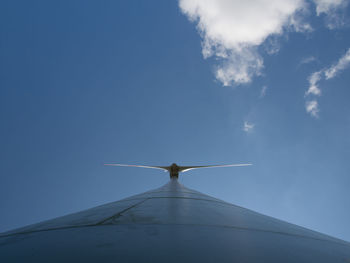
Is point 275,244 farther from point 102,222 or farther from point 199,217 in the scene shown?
point 102,222

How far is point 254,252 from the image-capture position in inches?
69.7

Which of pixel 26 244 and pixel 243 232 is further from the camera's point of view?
pixel 243 232

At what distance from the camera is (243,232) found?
2395mm

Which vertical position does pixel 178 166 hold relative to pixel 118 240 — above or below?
above

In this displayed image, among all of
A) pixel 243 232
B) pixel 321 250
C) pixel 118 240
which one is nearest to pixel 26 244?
pixel 118 240

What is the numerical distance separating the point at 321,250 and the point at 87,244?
87.1 inches

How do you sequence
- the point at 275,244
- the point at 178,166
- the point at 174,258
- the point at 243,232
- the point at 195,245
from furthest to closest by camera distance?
the point at 178,166, the point at 243,232, the point at 275,244, the point at 195,245, the point at 174,258

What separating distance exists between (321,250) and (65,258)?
231cm

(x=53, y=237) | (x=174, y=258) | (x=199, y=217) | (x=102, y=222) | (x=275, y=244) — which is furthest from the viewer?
(x=199, y=217)

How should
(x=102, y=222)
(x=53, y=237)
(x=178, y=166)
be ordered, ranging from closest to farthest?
(x=53, y=237)
(x=102, y=222)
(x=178, y=166)

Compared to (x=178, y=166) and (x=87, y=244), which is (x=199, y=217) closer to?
(x=87, y=244)

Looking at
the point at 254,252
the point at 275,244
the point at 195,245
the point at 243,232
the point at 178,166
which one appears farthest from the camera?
the point at 178,166

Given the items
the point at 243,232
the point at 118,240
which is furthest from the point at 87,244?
the point at 243,232

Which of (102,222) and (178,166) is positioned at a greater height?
(178,166)
